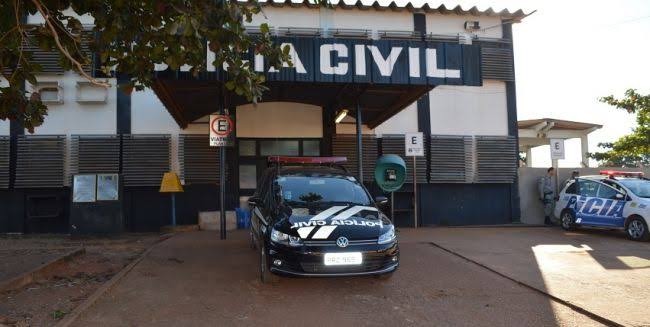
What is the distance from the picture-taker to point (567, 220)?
13.7 metres

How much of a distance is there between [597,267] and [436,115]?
7.76 meters

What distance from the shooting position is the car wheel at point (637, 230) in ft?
37.4

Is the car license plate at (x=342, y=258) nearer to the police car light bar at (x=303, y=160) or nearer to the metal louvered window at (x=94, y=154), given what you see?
the police car light bar at (x=303, y=160)

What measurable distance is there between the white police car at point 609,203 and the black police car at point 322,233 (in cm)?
729

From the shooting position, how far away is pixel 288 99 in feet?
47.6

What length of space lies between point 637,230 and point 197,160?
11.2 meters

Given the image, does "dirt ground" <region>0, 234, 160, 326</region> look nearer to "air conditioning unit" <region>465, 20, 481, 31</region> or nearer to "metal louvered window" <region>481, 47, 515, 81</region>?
"metal louvered window" <region>481, 47, 515, 81</region>

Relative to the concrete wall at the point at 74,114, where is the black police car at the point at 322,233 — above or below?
below

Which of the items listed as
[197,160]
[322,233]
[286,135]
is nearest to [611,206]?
[286,135]

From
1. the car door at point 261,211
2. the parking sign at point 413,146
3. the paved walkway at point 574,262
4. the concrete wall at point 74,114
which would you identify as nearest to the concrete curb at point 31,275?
the car door at point 261,211

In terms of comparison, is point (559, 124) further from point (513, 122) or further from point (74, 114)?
point (74, 114)

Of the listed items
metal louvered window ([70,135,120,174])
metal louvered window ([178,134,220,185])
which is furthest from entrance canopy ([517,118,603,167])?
metal louvered window ([70,135,120,174])

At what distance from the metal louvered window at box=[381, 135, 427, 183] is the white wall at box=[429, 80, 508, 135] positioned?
1105 millimetres

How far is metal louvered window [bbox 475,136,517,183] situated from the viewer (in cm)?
1531
